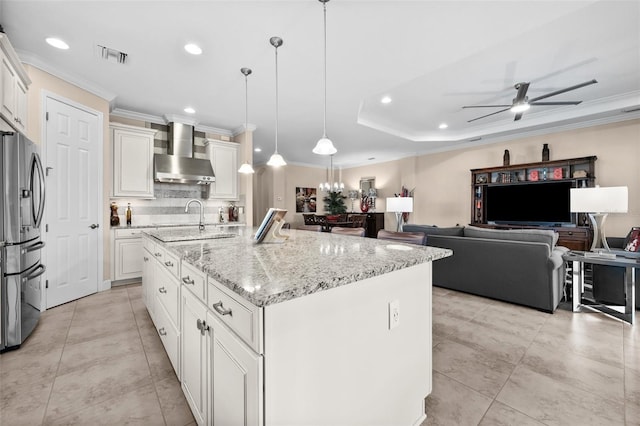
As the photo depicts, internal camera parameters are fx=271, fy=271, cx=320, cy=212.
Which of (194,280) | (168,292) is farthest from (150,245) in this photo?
(194,280)

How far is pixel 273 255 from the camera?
1.38m

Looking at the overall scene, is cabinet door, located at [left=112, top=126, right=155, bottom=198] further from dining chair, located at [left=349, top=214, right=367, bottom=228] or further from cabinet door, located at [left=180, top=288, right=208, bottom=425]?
dining chair, located at [left=349, top=214, right=367, bottom=228]

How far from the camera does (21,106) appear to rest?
260cm

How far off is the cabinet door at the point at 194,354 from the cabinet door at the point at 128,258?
9.78ft

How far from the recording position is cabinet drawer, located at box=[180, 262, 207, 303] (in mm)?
1186

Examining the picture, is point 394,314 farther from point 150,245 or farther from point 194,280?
point 150,245

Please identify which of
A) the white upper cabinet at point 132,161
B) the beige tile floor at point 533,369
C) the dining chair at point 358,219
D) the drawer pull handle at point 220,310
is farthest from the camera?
the dining chair at point 358,219

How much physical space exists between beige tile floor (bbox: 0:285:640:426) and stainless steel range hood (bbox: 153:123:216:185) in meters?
2.15

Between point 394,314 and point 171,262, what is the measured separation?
1359 millimetres

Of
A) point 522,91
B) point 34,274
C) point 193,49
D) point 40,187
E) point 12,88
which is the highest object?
point 193,49

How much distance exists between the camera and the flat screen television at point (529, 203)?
5.04 meters

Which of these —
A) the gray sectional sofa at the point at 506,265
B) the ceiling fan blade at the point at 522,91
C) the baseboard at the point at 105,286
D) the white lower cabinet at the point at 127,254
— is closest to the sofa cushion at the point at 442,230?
the gray sectional sofa at the point at 506,265

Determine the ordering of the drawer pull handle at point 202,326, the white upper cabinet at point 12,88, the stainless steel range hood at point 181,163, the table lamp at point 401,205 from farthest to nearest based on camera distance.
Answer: the table lamp at point 401,205
the stainless steel range hood at point 181,163
the white upper cabinet at point 12,88
the drawer pull handle at point 202,326

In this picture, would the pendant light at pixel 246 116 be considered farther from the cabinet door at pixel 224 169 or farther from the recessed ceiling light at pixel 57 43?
the recessed ceiling light at pixel 57 43
